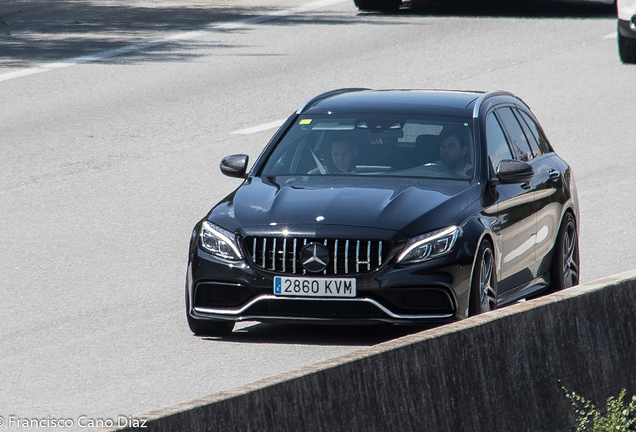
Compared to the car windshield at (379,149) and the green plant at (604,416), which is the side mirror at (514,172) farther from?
the green plant at (604,416)

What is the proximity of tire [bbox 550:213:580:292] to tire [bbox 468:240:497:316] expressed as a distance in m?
1.28

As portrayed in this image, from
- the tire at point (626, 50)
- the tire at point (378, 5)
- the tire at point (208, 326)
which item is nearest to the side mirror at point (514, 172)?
the tire at point (208, 326)

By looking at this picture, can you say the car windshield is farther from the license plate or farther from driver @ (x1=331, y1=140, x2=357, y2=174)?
the license plate

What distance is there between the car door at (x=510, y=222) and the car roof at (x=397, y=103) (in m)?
0.25

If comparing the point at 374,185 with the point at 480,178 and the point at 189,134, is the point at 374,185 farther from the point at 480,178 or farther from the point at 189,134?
the point at 189,134

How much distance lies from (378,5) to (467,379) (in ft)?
61.7

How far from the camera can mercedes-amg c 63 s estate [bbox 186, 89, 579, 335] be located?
7.51 metres

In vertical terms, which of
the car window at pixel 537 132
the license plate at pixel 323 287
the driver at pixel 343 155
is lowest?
the license plate at pixel 323 287

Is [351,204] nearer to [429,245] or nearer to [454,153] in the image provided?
[429,245]

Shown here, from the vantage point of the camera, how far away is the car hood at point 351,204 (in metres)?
7.60

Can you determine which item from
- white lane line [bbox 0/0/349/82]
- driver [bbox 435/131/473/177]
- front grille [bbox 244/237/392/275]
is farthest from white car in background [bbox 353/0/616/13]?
front grille [bbox 244/237/392/275]

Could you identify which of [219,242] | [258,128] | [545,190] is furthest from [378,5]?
[219,242]

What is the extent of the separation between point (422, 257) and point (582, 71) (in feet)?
38.4

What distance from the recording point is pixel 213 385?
6.91 meters
